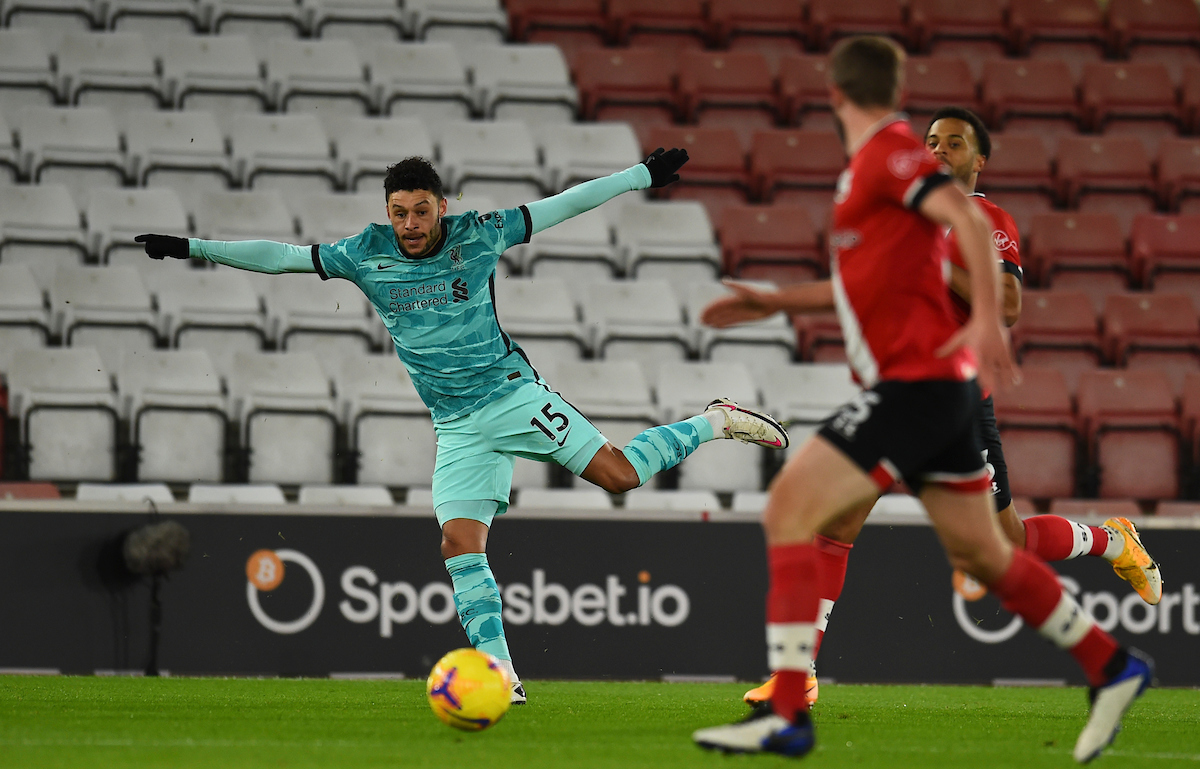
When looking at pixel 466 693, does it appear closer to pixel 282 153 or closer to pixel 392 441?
pixel 392 441

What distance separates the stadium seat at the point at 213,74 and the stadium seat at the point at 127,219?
1759 millimetres

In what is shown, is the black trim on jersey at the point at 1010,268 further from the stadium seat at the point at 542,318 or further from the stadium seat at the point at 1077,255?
the stadium seat at the point at 1077,255

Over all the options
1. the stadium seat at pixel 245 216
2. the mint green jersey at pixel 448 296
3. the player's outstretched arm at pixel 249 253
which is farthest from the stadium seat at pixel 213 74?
the mint green jersey at pixel 448 296

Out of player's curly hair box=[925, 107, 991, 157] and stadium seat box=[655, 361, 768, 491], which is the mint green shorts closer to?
player's curly hair box=[925, 107, 991, 157]

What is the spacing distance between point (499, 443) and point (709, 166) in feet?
21.6

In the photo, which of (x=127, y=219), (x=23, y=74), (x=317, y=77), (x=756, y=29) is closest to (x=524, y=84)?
(x=317, y=77)

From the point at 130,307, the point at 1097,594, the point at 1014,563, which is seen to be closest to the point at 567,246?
the point at 130,307

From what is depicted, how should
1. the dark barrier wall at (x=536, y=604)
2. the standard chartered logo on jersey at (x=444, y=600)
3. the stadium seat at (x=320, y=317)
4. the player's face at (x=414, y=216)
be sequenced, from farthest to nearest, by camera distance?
the stadium seat at (x=320, y=317)
the standard chartered logo on jersey at (x=444, y=600)
the dark barrier wall at (x=536, y=604)
the player's face at (x=414, y=216)

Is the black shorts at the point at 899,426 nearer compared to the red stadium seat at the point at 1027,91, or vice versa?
the black shorts at the point at 899,426

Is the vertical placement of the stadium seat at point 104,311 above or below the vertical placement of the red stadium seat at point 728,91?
below

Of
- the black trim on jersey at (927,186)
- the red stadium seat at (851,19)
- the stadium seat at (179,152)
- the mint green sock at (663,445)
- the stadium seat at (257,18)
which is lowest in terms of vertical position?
the mint green sock at (663,445)

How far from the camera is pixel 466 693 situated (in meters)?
4.34

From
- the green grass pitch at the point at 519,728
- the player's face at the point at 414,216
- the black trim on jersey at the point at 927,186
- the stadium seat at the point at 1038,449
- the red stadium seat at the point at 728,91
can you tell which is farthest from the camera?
the red stadium seat at the point at 728,91

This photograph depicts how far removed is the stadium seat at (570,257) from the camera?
10383 millimetres
